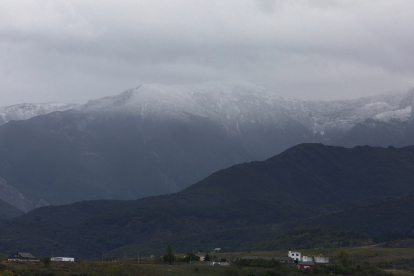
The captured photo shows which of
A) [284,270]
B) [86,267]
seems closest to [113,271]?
[86,267]

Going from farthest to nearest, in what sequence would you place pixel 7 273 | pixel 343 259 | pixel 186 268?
1. pixel 343 259
2. pixel 186 268
3. pixel 7 273

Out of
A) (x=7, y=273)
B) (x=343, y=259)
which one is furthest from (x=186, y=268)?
(x=7, y=273)

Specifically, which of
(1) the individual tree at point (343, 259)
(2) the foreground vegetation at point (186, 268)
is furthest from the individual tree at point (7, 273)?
(1) the individual tree at point (343, 259)

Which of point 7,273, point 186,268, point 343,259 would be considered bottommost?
point 7,273

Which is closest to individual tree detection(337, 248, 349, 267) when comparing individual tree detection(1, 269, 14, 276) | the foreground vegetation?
the foreground vegetation

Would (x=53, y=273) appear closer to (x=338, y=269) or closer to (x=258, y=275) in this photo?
(x=258, y=275)

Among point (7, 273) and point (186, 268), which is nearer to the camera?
point (7, 273)

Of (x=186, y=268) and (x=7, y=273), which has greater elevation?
(x=186, y=268)

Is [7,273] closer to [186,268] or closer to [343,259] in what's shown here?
[186,268]

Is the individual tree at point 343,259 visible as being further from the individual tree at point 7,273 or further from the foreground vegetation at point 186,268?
the individual tree at point 7,273

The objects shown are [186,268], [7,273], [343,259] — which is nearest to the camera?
[7,273]

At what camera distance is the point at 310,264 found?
19025cm

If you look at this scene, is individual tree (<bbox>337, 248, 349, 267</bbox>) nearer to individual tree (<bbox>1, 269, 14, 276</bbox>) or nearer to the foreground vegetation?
the foreground vegetation

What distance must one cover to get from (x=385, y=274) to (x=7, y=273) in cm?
8732
